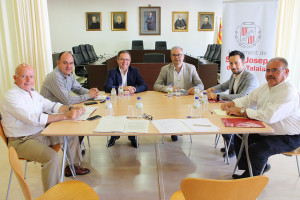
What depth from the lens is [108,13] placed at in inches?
404

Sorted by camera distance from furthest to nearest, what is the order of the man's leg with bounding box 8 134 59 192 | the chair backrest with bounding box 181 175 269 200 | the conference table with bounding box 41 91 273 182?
the man's leg with bounding box 8 134 59 192 → the conference table with bounding box 41 91 273 182 → the chair backrest with bounding box 181 175 269 200

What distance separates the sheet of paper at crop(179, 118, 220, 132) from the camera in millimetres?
1923

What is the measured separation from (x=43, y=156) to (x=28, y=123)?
35cm

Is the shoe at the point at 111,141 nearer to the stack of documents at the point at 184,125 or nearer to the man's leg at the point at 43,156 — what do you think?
the man's leg at the point at 43,156

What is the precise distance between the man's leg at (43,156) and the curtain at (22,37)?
8.48 ft

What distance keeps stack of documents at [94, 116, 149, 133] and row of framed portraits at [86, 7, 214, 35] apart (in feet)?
29.0

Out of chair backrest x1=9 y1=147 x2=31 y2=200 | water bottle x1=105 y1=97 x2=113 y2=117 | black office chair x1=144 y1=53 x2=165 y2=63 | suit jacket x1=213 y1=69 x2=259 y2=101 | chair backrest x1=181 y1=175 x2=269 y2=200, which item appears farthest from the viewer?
black office chair x1=144 y1=53 x2=165 y2=63

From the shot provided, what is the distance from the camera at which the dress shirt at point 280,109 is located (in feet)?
6.76

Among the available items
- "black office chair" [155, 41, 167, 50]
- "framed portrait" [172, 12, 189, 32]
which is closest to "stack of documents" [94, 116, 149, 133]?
"black office chair" [155, 41, 167, 50]

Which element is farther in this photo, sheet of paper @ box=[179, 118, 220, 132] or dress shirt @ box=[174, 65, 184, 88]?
dress shirt @ box=[174, 65, 184, 88]

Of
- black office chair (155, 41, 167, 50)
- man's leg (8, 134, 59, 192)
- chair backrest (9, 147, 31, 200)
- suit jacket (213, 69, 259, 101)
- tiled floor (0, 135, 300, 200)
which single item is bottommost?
tiled floor (0, 135, 300, 200)

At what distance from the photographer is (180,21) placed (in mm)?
10422

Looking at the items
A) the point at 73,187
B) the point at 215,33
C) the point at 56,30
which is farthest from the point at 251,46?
the point at 56,30

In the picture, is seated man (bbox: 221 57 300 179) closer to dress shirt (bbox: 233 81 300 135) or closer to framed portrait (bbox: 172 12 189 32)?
dress shirt (bbox: 233 81 300 135)
